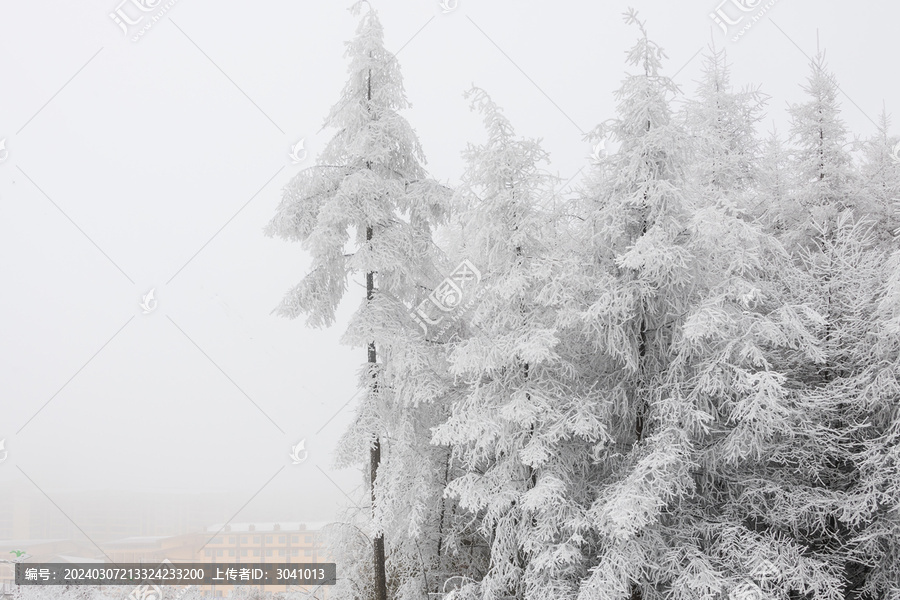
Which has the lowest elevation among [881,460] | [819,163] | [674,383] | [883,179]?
[881,460]

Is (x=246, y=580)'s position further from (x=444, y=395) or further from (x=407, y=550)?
(x=444, y=395)

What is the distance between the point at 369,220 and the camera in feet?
35.2

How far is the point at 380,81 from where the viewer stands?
11.2 m

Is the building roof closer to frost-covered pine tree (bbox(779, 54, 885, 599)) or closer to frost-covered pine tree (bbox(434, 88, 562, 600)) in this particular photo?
frost-covered pine tree (bbox(434, 88, 562, 600))

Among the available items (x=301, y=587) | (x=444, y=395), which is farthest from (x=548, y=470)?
(x=301, y=587)

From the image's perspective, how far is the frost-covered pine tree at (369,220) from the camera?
35.1 ft

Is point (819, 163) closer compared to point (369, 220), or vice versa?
point (369, 220)

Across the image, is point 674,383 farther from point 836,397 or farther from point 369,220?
point 369,220

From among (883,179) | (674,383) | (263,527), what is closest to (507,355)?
(674,383)

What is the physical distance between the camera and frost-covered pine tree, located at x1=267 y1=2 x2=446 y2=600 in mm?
10695

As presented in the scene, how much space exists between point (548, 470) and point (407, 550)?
426 cm

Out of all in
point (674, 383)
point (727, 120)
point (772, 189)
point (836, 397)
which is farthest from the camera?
point (727, 120)

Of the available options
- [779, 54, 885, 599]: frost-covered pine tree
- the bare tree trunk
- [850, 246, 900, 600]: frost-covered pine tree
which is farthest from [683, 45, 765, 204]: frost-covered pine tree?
the bare tree trunk

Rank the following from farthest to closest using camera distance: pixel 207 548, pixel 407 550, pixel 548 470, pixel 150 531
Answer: pixel 150 531, pixel 207 548, pixel 407 550, pixel 548 470
